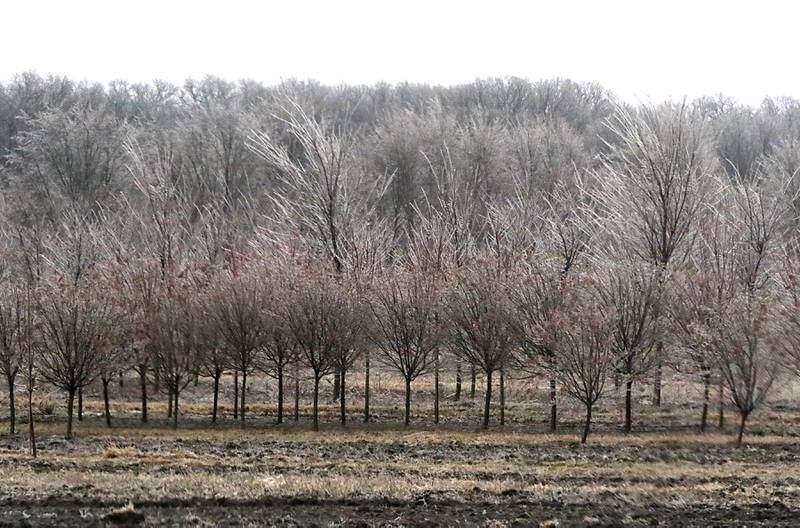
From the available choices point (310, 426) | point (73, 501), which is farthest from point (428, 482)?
point (310, 426)

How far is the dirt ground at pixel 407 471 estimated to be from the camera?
47.5 feet

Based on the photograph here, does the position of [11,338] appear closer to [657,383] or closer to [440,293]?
[440,293]

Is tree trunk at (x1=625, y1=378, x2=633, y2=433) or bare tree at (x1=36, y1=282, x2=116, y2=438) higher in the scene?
bare tree at (x1=36, y1=282, x2=116, y2=438)

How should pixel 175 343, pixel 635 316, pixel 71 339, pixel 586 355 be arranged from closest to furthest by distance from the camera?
pixel 586 355 → pixel 71 339 → pixel 635 316 → pixel 175 343

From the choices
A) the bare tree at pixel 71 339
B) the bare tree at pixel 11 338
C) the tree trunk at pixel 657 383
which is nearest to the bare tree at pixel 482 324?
the tree trunk at pixel 657 383

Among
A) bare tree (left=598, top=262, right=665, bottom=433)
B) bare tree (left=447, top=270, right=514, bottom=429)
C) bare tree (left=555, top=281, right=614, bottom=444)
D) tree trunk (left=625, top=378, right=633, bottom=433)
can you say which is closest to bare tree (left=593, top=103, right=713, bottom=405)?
bare tree (left=598, top=262, right=665, bottom=433)

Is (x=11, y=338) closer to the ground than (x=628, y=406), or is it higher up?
higher up

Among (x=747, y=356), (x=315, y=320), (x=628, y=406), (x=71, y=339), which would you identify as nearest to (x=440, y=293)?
(x=315, y=320)

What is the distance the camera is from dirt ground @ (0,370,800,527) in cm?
1448

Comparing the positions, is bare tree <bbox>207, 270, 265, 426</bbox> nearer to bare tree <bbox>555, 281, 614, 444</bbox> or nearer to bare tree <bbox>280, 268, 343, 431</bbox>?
bare tree <bbox>280, 268, 343, 431</bbox>

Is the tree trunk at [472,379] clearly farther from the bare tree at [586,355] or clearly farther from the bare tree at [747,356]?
the bare tree at [747,356]

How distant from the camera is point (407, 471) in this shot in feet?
64.4

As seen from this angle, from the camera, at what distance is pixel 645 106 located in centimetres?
3806

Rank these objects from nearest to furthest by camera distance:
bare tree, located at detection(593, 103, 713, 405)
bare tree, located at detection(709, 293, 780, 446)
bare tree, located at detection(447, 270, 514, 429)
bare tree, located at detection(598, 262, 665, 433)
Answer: bare tree, located at detection(709, 293, 780, 446) → bare tree, located at detection(598, 262, 665, 433) → bare tree, located at detection(447, 270, 514, 429) → bare tree, located at detection(593, 103, 713, 405)
